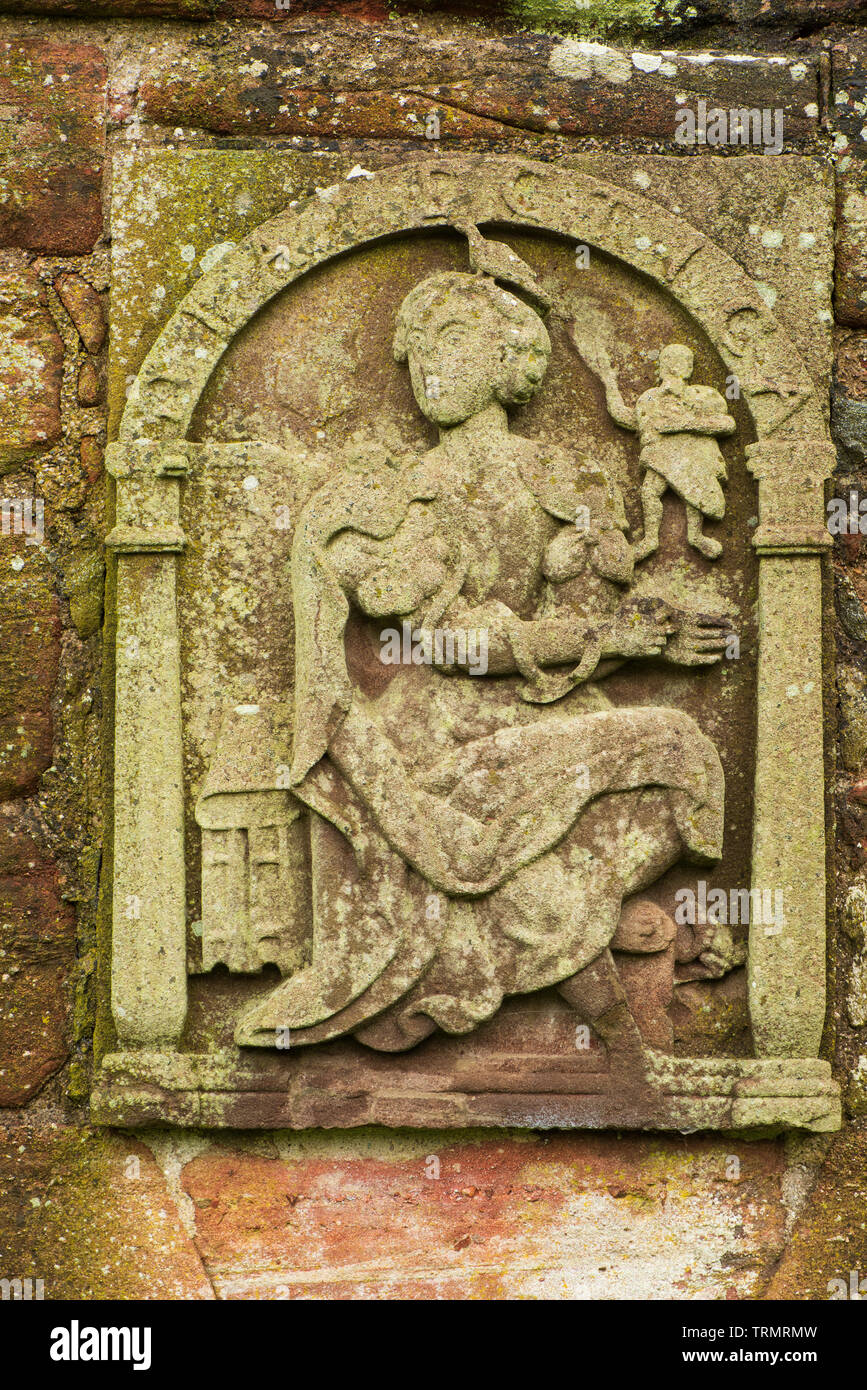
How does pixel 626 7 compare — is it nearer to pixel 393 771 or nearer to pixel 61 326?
pixel 61 326

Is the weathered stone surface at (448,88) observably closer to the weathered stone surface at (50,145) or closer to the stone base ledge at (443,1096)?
the weathered stone surface at (50,145)

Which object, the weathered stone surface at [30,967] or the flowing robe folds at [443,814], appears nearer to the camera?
the flowing robe folds at [443,814]

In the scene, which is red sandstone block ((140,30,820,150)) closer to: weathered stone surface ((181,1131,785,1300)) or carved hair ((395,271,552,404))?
carved hair ((395,271,552,404))

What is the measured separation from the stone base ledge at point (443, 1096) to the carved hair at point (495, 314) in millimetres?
1601

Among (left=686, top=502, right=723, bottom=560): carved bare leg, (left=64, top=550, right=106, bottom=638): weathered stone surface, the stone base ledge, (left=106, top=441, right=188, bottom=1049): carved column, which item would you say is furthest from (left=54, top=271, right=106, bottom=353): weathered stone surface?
the stone base ledge

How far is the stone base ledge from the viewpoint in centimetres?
346

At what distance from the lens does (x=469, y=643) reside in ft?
11.6

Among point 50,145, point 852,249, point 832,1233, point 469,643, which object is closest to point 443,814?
point 469,643

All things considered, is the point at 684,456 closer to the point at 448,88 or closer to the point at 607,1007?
the point at 448,88

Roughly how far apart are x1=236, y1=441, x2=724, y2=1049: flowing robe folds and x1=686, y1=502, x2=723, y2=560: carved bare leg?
408 millimetres

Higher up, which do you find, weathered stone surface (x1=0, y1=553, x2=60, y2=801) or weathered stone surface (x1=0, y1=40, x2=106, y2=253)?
weathered stone surface (x1=0, y1=40, x2=106, y2=253)

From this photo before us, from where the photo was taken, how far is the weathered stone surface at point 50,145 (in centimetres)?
379

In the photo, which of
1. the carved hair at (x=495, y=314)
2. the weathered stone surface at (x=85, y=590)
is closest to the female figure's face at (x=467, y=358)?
the carved hair at (x=495, y=314)

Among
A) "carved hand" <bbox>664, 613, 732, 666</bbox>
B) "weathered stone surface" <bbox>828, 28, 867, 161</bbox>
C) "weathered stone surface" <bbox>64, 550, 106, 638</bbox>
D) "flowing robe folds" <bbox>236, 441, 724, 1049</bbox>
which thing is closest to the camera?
"flowing robe folds" <bbox>236, 441, 724, 1049</bbox>
